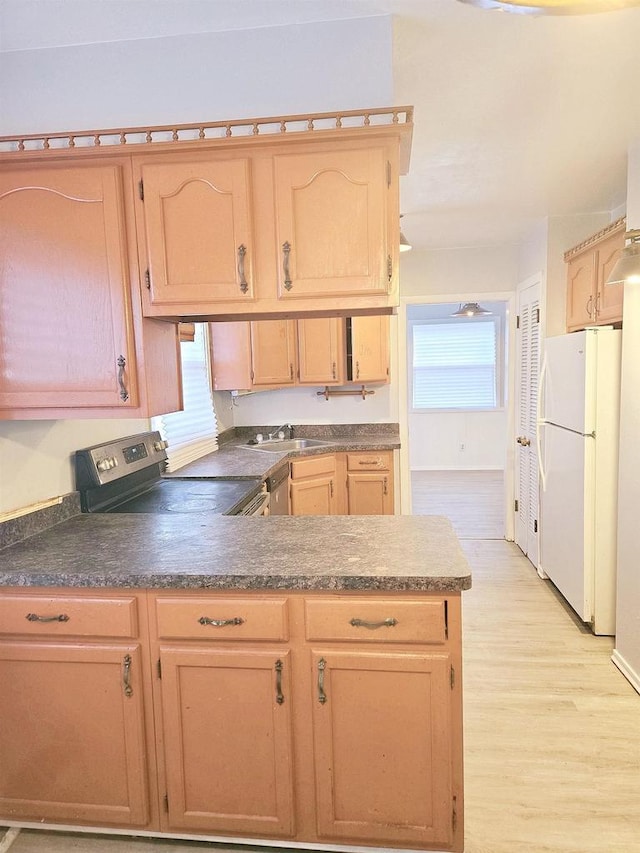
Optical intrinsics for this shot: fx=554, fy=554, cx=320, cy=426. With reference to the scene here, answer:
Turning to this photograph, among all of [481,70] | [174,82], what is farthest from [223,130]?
[481,70]

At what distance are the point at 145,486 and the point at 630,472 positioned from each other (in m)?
2.32

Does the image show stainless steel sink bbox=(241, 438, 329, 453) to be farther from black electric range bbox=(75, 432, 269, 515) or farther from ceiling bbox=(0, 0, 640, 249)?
ceiling bbox=(0, 0, 640, 249)

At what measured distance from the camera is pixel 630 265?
90.9 inches

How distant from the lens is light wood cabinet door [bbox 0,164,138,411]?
70.5 inches

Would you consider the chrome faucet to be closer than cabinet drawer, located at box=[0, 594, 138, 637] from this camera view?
No

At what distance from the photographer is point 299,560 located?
1634 mm

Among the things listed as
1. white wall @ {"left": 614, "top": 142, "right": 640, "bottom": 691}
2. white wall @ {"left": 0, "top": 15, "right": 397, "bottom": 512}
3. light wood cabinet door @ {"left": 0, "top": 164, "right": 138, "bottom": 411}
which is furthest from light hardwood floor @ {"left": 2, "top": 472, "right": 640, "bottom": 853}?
light wood cabinet door @ {"left": 0, "top": 164, "right": 138, "bottom": 411}

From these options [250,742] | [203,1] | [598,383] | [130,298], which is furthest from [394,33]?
[250,742]

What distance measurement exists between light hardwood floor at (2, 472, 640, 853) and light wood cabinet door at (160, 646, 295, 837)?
8.1 inches

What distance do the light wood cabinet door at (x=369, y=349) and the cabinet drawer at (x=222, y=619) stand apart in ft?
9.89

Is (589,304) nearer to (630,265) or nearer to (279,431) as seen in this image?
(630,265)

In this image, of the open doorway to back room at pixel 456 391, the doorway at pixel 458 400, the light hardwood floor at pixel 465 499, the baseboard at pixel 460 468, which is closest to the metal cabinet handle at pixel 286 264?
the light hardwood floor at pixel 465 499

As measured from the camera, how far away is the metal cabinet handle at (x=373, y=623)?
153 cm

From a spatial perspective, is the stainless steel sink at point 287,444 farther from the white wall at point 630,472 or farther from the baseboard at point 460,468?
the baseboard at point 460,468
